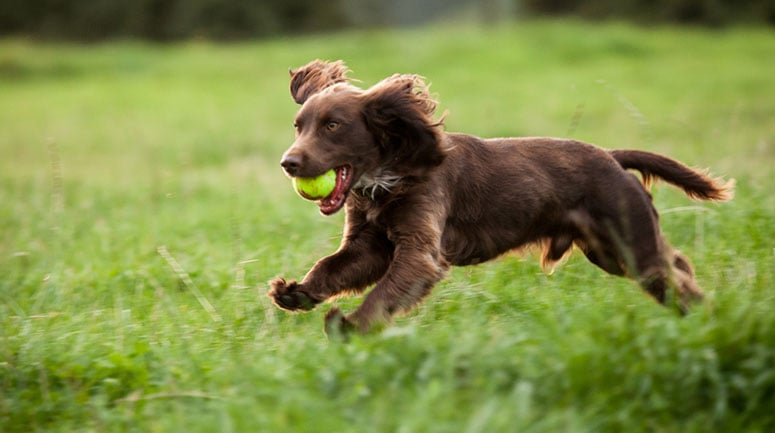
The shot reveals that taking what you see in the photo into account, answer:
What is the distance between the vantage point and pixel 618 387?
3.27 m

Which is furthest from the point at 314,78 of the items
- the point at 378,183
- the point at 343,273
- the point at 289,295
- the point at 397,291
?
the point at 397,291

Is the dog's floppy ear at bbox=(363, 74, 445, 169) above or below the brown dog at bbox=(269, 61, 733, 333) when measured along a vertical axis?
above

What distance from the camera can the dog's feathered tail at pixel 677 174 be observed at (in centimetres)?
496

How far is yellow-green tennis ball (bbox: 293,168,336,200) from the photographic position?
4.24 meters

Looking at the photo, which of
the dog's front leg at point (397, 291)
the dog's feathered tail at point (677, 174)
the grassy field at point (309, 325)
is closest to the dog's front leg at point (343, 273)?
the grassy field at point (309, 325)

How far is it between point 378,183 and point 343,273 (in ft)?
1.64

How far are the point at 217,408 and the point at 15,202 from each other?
22.4ft

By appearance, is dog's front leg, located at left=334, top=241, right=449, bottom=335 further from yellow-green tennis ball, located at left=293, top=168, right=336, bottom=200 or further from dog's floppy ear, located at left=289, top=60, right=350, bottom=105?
dog's floppy ear, located at left=289, top=60, right=350, bottom=105

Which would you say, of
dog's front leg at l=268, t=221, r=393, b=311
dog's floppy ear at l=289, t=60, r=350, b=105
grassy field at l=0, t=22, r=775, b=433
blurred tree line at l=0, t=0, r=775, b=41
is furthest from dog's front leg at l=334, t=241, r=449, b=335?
blurred tree line at l=0, t=0, r=775, b=41

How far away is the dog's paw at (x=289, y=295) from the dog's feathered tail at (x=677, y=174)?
1972mm

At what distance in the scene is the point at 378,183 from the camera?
446cm

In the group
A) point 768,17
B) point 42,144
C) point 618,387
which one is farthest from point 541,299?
point 768,17

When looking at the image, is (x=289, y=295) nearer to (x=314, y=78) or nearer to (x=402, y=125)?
(x=402, y=125)

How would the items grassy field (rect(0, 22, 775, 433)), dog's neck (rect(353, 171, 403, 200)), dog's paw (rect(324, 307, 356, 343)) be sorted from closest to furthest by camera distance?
1. grassy field (rect(0, 22, 775, 433))
2. dog's paw (rect(324, 307, 356, 343))
3. dog's neck (rect(353, 171, 403, 200))
